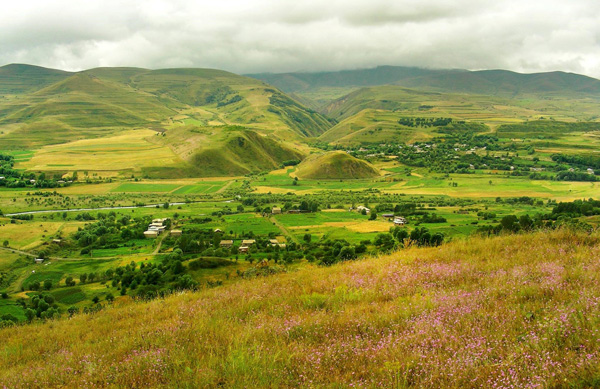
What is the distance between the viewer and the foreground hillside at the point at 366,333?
5445mm

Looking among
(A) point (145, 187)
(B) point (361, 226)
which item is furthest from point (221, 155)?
(B) point (361, 226)

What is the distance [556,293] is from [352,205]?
3936 inches

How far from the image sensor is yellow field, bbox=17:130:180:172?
150625mm

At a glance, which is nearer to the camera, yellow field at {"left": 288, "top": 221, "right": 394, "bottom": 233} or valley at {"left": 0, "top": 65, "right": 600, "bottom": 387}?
valley at {"left": 0, "top": 65, "right": 600, "bottom": 387}

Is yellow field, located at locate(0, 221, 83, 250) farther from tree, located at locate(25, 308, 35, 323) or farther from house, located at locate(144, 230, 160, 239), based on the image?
tree, located at locate(25, 308, 35, 323)

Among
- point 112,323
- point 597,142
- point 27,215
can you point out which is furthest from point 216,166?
point 597,142

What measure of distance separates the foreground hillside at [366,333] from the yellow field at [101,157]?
158588 millimetres

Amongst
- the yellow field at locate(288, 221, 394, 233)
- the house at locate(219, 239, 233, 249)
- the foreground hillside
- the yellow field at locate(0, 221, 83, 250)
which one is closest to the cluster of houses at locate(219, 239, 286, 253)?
the house at locate(219, 239, 233, 249)

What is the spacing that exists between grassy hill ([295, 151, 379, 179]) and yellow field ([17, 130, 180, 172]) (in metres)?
64.7

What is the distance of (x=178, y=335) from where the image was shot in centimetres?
805

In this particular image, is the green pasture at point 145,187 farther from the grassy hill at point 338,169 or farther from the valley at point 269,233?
the grassy hill at point 338,169

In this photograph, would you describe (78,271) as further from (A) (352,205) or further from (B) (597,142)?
(B) (597,142)

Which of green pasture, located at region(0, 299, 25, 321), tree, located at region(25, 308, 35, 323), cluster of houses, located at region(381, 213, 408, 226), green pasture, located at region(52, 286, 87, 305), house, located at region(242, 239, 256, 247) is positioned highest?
cluster of houses, located at region(381, 213, 408, 226)

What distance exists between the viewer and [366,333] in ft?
23.0
